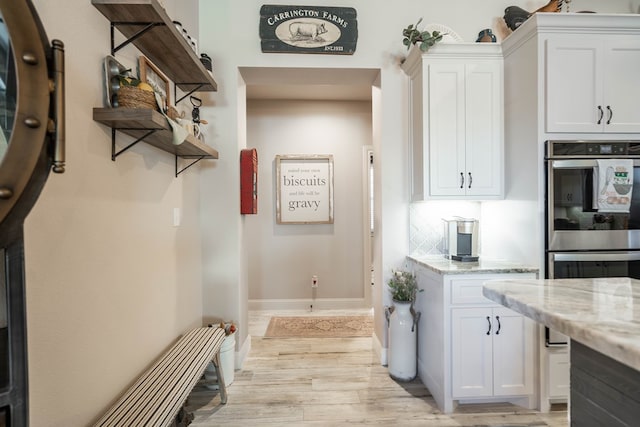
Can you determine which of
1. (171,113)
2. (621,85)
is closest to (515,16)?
(621,85)

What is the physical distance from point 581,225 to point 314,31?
92.9 inches

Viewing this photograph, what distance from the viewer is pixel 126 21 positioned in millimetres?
1454

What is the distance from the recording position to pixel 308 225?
163 inches

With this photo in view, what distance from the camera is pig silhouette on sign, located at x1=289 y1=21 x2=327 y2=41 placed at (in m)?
2.57

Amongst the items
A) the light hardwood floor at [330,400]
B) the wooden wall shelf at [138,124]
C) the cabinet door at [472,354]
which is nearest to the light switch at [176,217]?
the wooden wall shelf at [138,124]

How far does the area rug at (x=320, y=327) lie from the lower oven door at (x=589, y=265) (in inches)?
71.5

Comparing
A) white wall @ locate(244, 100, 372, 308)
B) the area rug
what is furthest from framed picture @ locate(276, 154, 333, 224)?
the area rug

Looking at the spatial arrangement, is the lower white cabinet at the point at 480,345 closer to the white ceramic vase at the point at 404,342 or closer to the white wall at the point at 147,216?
the white ceramic vase at the point at 404,342

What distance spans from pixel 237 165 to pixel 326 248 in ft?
6.26

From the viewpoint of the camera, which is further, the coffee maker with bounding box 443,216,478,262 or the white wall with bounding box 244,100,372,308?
the white wall with bounding box 244,100,372,308

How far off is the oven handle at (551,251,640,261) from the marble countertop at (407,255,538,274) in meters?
0.17

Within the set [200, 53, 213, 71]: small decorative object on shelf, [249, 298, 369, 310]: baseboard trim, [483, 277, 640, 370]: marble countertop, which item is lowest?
[249, 298, 369, 310]: baseboard trim

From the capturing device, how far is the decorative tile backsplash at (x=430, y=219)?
8.68 ft

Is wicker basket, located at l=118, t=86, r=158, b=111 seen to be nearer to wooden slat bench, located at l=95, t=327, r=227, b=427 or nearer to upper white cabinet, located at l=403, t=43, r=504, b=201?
wooden slat bench, located at l=95, t=327, r=227, b=427
